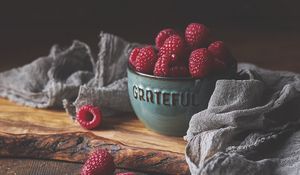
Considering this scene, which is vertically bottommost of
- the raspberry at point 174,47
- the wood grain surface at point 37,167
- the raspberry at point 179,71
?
the wood grain surface at point 37,167

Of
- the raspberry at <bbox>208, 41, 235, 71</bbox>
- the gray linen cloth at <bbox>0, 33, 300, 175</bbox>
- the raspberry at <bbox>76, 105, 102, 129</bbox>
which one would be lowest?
the raspberry at <bbox>76, 105, 102, 129</bbox>

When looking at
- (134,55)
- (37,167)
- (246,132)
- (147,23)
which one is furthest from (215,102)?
(147,23)

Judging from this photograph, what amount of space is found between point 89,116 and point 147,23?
1171 mm

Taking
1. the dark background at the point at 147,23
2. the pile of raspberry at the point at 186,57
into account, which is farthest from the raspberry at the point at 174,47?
the dark background at the point at 147,23

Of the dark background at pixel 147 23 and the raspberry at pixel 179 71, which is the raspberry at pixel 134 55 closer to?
the raspberry at pixel 179 71

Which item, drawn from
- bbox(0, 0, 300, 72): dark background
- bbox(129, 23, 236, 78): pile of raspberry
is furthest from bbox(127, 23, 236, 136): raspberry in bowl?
bbox(0, 0, 300, 72): dark background

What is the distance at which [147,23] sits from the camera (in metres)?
2.53

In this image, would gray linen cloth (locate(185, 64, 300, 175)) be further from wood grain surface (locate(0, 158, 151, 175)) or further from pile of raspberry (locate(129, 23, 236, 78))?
wood grain surface (locate(0, 158, 151, 175))

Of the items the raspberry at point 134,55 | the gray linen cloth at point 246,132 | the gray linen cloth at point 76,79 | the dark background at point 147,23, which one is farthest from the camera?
the dark background at point 147,23

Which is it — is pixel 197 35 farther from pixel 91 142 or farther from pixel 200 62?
pixel 91 142

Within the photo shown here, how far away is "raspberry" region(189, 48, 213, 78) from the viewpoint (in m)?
1.22

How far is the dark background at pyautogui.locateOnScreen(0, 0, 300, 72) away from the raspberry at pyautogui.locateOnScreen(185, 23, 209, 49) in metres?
0.65

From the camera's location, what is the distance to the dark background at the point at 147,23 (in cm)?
211

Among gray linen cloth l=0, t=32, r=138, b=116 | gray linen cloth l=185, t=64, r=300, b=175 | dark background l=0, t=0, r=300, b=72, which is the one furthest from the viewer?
dark background l=0, t=0, r=300, b=72
